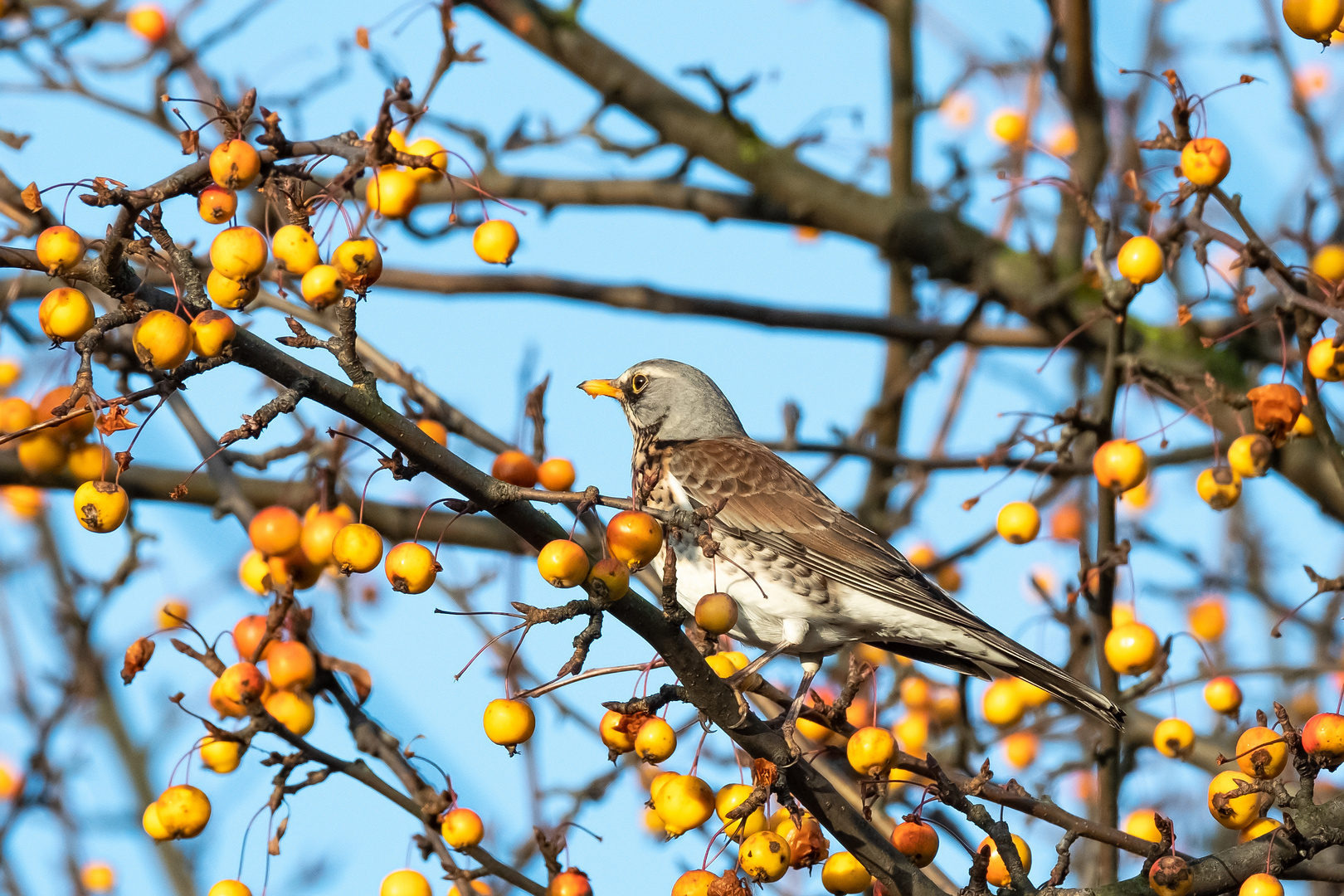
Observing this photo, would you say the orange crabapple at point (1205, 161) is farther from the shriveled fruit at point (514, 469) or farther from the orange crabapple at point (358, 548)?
the orange crabapple at point (358, 548)

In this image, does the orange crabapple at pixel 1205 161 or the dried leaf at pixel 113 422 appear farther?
the orange crabapple at pixel 1205 161

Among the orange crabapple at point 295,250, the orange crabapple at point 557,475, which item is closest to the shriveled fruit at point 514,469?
the orange crabapple at point 557,475

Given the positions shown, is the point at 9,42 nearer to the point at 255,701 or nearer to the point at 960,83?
the point at 255,701

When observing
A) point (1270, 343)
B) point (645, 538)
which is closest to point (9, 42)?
point (645, 538)

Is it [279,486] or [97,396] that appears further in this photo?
[279,486]

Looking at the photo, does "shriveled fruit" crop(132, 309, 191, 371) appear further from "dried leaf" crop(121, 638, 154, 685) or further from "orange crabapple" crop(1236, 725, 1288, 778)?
"orange crabapple" crop(1236, 725, 1288, 778)

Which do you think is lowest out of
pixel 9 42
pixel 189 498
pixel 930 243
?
pixel 189 498

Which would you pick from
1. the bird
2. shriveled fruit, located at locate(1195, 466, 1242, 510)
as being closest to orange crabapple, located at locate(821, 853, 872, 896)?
the bird

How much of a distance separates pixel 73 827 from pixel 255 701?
2.99 metres

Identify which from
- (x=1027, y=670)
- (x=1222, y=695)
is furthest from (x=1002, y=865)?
(x=1222, y=695)

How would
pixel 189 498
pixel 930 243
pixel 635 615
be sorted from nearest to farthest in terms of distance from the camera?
1. pixel 635 615
2. pixel 189 498
3. pixel 930 243

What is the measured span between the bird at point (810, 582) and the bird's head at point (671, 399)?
1.30ft

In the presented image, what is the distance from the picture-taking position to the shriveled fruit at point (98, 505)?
2.34m

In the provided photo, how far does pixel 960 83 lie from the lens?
22.1 feet
